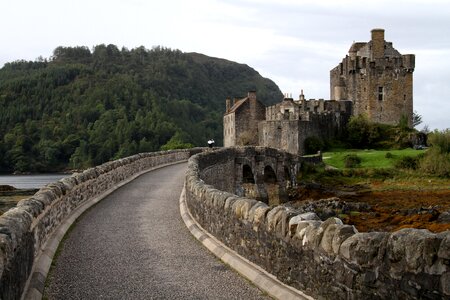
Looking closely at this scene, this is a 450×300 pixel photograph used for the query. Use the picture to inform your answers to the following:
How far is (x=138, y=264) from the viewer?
10.1m

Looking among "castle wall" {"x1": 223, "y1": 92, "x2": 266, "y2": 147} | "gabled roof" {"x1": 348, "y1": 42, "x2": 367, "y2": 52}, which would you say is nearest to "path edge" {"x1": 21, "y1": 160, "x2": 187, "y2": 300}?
"castle wall" {"x1": 223, "y1": 92, "x2": 266, "y2": 147}

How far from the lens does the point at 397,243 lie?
5609 mm

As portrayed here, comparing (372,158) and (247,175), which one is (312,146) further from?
(247,175)

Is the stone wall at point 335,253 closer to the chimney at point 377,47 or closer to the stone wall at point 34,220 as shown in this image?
the stone wall at point 34,220

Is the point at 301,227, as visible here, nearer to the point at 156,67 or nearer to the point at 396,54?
the point at 396,54

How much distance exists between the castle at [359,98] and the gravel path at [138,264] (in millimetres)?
49116

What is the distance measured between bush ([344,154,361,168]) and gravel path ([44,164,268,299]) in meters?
38.4

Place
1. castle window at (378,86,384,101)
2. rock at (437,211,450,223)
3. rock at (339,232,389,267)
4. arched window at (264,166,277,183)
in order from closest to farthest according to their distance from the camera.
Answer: rock at (339,232,389,267) < rock at (437,211,450,223) < arched window at (264,166,277,183) < castle window at (378,86,384,101)

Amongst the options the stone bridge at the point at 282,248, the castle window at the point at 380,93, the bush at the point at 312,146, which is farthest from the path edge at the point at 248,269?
the castle window at the point at 380,93

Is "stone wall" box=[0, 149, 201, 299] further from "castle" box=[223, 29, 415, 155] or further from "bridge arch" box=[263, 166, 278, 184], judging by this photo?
"castle" box=[223, 29, 415, 155]

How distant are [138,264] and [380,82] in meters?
60.3

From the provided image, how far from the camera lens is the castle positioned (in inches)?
2552

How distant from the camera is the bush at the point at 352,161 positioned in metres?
52.9

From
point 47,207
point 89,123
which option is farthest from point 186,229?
point 89,123
